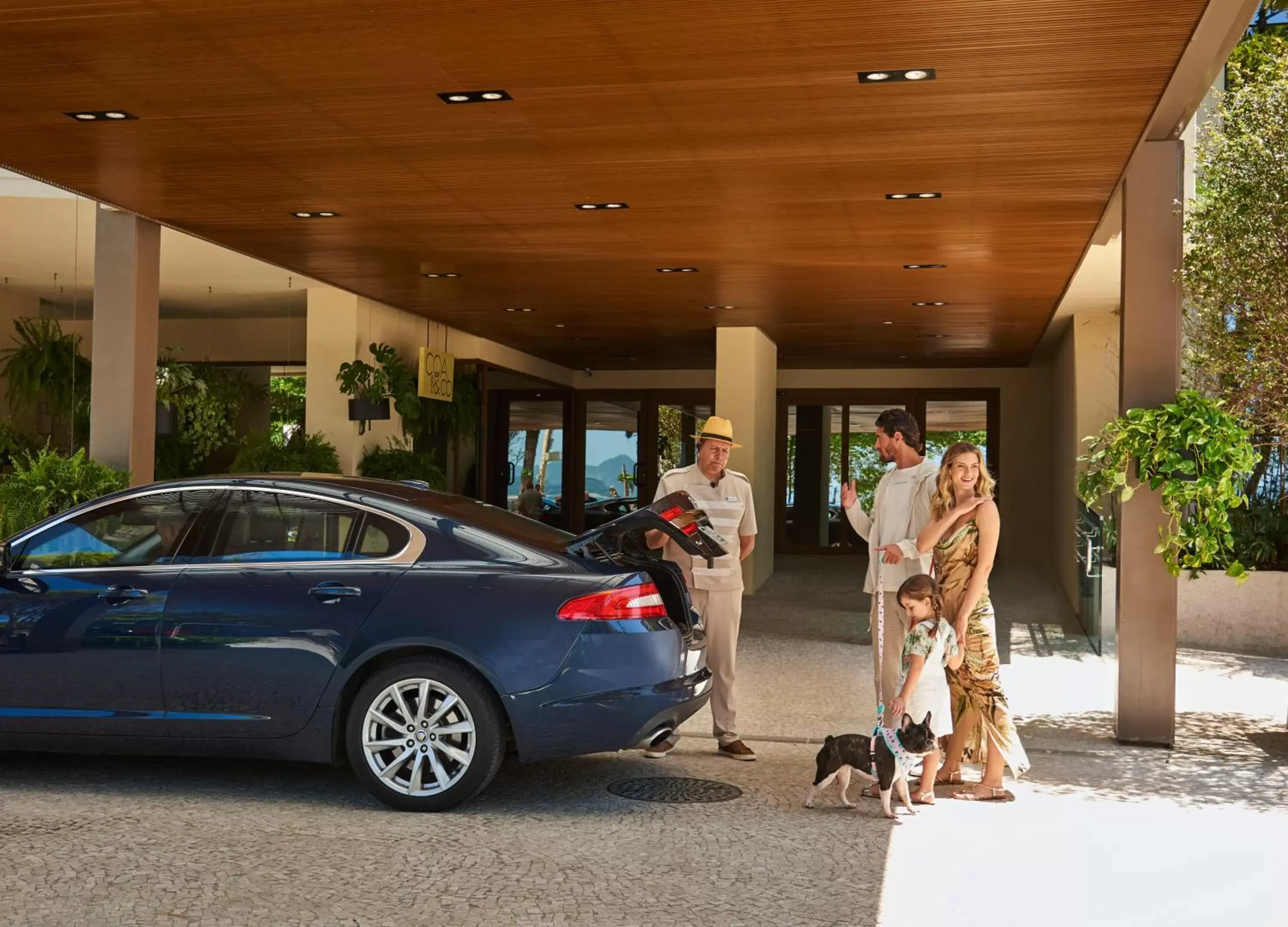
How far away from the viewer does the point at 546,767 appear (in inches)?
256

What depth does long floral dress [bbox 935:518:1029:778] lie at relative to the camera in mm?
6035

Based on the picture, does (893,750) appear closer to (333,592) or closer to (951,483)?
(951,483)

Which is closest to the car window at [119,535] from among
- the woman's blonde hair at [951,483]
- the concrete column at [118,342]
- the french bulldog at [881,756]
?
the french bulldog at [881,756]

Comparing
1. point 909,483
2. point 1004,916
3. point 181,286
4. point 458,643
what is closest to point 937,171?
point 909,483

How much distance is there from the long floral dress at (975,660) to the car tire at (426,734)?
6.87 ft

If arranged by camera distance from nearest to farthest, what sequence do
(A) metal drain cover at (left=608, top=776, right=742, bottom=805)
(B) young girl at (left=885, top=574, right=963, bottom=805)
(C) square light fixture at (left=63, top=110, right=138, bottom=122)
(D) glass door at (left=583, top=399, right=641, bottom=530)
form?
(B) young girl at (left=885, top=574, right=963, bottom=805)
(A) metal drain cover at (left=608, top=776, right=742, bottom=805)
(C) square light fixture at (left=63, top=110, right=138, bottom=122)
(D) glass door at (left=583, top=399, right=641, bottom=530)

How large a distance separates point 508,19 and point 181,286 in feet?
37.7

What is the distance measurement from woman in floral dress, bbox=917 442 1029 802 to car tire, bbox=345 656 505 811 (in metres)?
2.09

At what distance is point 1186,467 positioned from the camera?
6852 mm

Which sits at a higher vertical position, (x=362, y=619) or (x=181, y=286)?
(x=181, y=286)

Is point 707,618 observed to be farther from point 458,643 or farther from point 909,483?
point 458,643

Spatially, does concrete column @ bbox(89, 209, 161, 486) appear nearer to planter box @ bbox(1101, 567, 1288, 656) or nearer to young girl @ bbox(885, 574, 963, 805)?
young girl @ bbox(885, 574, 963, 805)

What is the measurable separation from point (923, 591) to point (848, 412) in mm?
16944

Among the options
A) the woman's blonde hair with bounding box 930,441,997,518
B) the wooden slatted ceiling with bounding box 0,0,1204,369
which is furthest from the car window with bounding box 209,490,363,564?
the woman's blonde hair with bounding box 930,441,997,518
